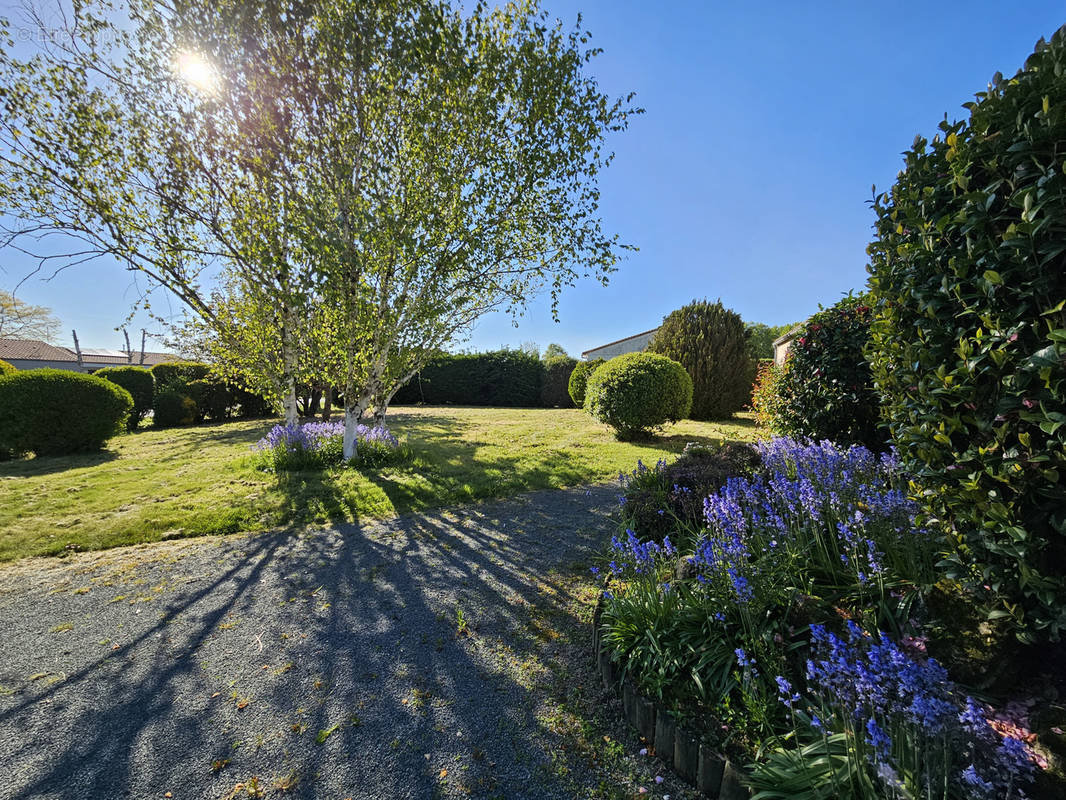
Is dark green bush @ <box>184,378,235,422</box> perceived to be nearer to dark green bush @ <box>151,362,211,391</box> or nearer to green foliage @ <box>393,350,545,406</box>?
dark green bush @ <box>151,362,211,391</box>

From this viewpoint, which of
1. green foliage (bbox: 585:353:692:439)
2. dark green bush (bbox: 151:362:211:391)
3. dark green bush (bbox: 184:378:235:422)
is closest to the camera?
green foliage (bbox: 585:353:692:439)

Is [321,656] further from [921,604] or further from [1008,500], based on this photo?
[1008,500]

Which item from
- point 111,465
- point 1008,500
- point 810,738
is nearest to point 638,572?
point 810,738

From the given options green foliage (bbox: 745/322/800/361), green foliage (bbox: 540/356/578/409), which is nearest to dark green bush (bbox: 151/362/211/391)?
green foliage (bbox: 540/356/578/409)

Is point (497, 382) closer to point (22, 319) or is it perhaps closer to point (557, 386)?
point (557, 386)

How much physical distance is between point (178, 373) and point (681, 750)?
62.9ft

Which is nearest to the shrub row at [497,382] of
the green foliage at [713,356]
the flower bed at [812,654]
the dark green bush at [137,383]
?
the green foliage at [713,356]

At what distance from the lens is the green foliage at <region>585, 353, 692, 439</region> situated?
410 inches

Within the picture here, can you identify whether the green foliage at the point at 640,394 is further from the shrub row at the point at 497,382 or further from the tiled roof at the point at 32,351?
the tiled roof at the point at 32,351

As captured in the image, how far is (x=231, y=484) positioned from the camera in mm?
6492

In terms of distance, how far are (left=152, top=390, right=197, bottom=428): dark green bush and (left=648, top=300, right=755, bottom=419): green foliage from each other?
16920 millimetres

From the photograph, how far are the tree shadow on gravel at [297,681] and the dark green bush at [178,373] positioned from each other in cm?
1373

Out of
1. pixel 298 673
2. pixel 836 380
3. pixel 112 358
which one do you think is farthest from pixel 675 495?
pixel 112 358

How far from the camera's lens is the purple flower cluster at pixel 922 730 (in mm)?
1303
